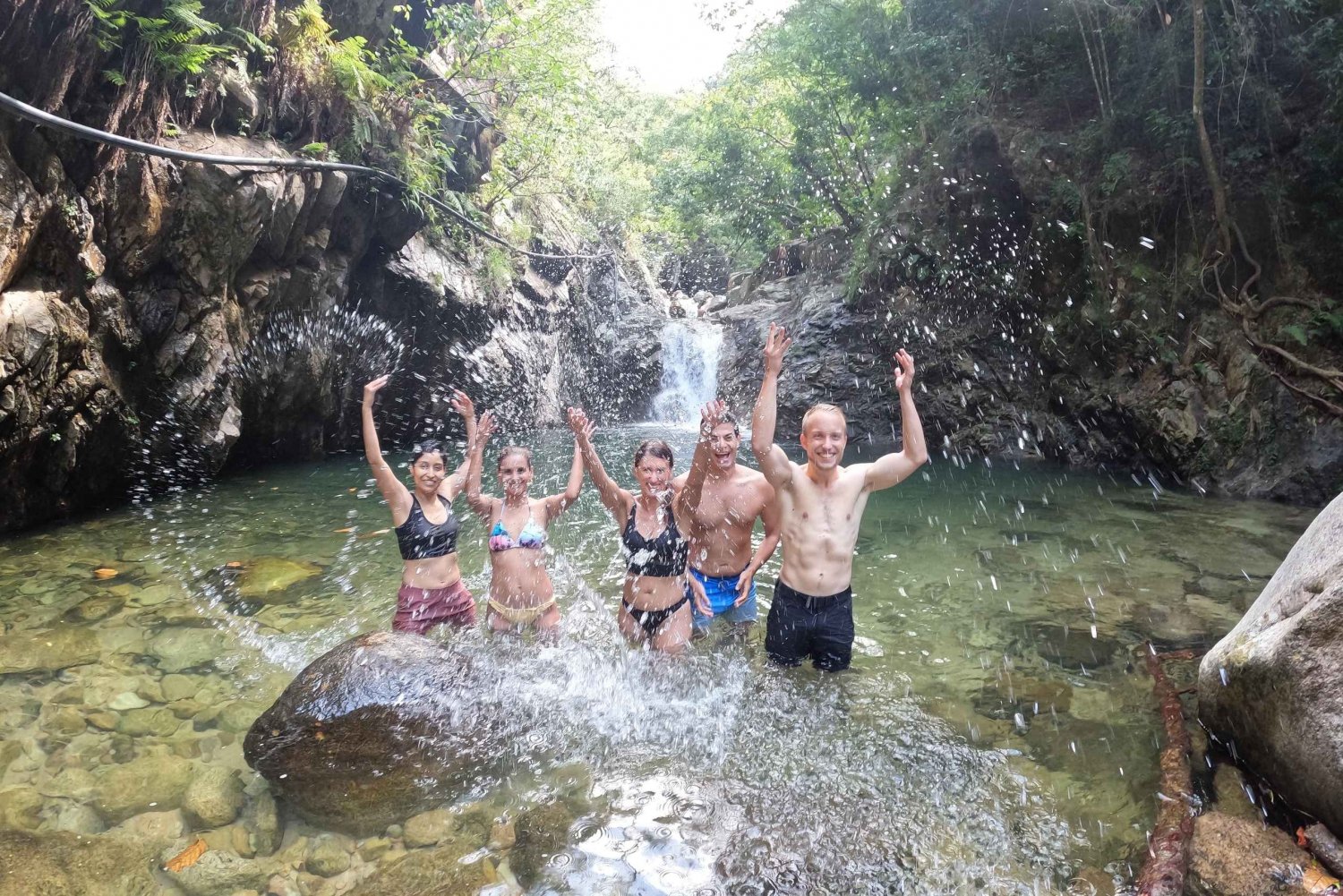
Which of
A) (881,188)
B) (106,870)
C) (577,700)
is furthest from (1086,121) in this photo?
(106,870)

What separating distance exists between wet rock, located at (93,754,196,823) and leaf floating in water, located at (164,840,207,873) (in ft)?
1.13

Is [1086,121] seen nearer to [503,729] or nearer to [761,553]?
[761,553]

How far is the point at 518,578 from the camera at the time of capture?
4520 mm

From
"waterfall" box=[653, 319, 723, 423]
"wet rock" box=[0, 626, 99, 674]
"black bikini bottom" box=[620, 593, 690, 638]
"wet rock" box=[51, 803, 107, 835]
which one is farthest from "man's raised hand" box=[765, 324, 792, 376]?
"waterfall" box=[653, 319, 723, 423]

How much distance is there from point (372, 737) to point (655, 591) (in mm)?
1686

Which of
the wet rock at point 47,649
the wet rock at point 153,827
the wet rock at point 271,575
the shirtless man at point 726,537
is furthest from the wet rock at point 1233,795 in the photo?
the wet rock at point 271,575

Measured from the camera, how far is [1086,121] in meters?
11.9

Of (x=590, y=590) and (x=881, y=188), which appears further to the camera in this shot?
(x=881, y=188)

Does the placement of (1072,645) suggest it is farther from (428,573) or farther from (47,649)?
(47,649)

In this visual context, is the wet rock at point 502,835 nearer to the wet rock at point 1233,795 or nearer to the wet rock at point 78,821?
the wet rock at point 78,821

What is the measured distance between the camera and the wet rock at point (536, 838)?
271 cm

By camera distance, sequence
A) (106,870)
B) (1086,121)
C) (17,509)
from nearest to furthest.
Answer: (106,870) → (17,509) → (1086,121)

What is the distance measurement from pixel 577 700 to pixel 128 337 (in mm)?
6631

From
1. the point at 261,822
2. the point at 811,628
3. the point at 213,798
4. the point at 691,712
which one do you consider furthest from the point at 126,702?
the point at 811,628
